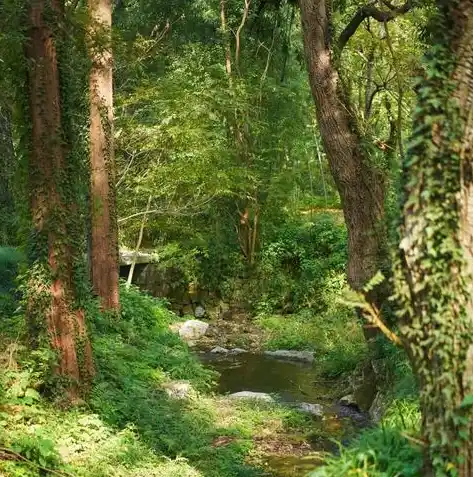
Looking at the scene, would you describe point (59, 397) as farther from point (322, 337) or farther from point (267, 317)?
point (267, 317)

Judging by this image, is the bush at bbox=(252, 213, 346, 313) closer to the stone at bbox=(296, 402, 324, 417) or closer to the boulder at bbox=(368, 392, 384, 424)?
the stone at bbox=(296, 402, 324, 417)

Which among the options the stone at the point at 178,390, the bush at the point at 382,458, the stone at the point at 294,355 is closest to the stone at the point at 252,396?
the stone at the point at 178,390

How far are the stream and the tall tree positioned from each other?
3081mm

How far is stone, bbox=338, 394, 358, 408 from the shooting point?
30.6 feet

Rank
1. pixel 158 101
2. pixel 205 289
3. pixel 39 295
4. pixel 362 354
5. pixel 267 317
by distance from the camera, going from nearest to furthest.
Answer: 1. pixel 39 295
2. pixel 362 354
3. pixel 158 101
4. pixel 267 317
5. pixel 205 289

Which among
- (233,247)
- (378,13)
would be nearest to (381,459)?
(378,13)

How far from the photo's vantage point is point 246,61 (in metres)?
18.2

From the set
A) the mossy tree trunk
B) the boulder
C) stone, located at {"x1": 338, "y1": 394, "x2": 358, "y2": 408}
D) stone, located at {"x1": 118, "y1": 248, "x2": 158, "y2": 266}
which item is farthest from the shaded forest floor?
stone, located at {"x1": 118, "y1": 248, "x2": 158, "y2": 266}

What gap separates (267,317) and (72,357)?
10.6m

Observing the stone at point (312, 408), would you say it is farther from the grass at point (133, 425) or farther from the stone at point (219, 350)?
the stone at point (219, 350)

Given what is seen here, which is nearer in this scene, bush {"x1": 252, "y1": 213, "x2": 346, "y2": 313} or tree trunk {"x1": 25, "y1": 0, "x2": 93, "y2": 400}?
tree trunk {"x1": 25, "y1": 0, "x2": 93, "y2": 400}

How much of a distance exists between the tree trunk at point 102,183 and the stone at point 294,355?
398cm

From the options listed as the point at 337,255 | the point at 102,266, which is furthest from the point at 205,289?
the point at 102,266

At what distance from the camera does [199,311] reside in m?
17.7
